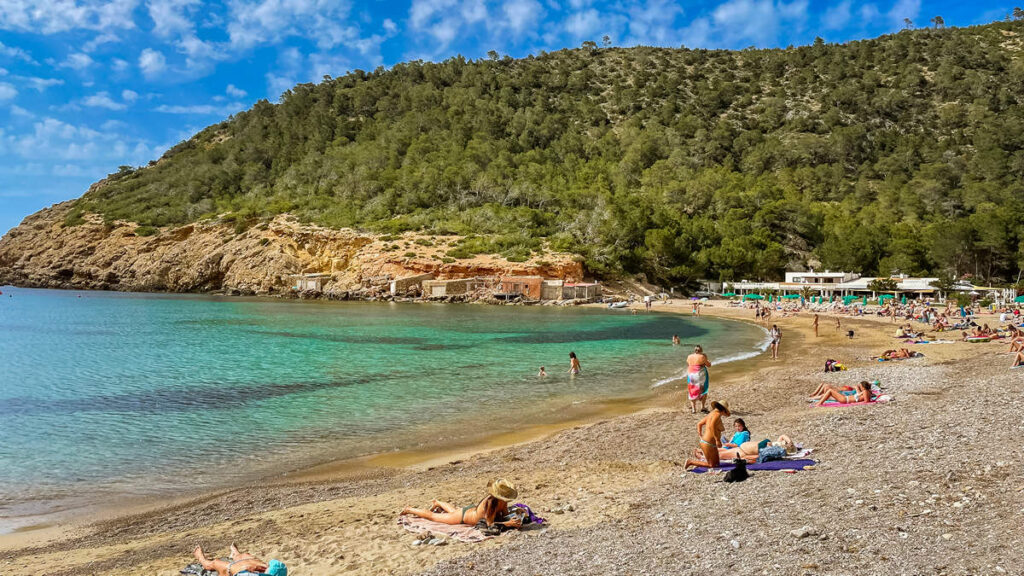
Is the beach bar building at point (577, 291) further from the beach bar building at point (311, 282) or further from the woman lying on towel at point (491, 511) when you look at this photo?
the woman lying on towel at point (491, 511)

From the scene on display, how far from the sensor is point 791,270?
75.4 m

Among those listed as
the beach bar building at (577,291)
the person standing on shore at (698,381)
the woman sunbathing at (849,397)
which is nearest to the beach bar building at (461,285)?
the beach bar building at (577,291)

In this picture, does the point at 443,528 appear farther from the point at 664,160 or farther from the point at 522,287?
the point at 664,160

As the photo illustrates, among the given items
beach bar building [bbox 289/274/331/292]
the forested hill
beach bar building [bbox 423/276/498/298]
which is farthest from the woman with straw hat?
beach bar building [bbox 289/274/331/292]

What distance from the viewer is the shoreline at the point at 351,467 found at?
7855 mm

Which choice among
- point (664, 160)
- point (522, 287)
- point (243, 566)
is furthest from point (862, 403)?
point (664, 160)

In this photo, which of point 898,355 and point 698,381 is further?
point 898,355

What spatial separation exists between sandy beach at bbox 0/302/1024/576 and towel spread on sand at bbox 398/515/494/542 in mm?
126

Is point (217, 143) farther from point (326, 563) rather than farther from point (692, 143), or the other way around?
point (326, 563)

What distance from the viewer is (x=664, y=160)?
100562 mm

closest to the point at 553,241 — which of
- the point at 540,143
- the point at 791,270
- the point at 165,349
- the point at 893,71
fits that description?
the point at 791,270

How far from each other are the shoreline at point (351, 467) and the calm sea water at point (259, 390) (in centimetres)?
31

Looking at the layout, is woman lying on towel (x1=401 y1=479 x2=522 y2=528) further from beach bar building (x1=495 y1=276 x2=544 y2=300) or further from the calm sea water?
beach bar building (x1=495 y1=276 x2=544 y2=300)

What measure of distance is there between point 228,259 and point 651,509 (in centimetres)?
8336
